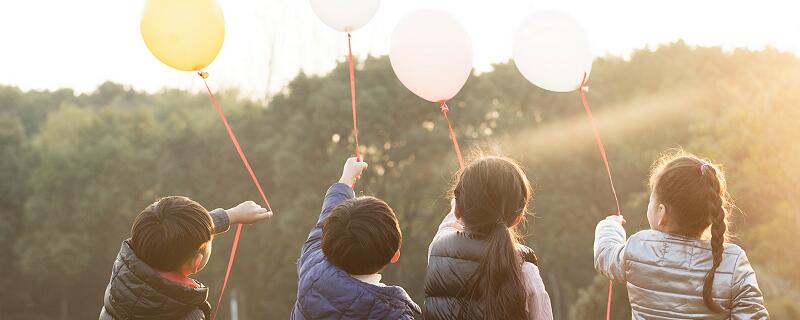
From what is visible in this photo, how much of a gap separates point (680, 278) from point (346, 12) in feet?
7.09

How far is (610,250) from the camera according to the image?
2.60 m

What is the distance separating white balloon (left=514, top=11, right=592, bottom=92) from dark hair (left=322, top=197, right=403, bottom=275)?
6.30ft

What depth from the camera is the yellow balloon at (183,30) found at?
140 inches

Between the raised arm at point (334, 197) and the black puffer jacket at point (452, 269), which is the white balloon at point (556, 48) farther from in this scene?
the black puffer jacket at point (452, 269)

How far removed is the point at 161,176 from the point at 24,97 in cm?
699

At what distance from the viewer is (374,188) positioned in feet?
64.9

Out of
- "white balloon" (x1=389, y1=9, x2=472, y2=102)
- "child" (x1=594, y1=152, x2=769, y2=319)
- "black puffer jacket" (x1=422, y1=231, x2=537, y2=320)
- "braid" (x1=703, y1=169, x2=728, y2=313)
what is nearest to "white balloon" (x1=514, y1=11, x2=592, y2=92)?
"white balloon" (x1=389, y1=9, x2=472, y2=102)

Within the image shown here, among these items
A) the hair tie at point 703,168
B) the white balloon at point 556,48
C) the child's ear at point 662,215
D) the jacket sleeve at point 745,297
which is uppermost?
the white balloon at point 556,48

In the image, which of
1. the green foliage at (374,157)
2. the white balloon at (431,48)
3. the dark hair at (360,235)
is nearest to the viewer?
the dark hair at (360,235)

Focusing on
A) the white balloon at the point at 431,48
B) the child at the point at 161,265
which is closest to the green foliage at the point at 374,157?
the white balloon at the point at 431,48

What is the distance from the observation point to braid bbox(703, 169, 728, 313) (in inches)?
91.6

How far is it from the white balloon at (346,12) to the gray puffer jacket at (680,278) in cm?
192

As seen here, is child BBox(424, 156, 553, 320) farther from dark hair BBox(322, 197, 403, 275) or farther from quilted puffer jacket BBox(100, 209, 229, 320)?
quilted puffer jacket BBox(100, 209, 229, 320)

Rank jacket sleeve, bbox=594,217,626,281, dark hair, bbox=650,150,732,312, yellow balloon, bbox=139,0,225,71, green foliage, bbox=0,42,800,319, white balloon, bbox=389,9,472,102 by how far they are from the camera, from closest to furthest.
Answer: dark hair, bbox=650,150,732,312 → jacket sleeve, bbox=594,217,626,281 → yellow balloon, bbox=139,0,225,71 → white balloon, bbox=389,9,472,102 → green foliage, bbox=0,42,800,319
